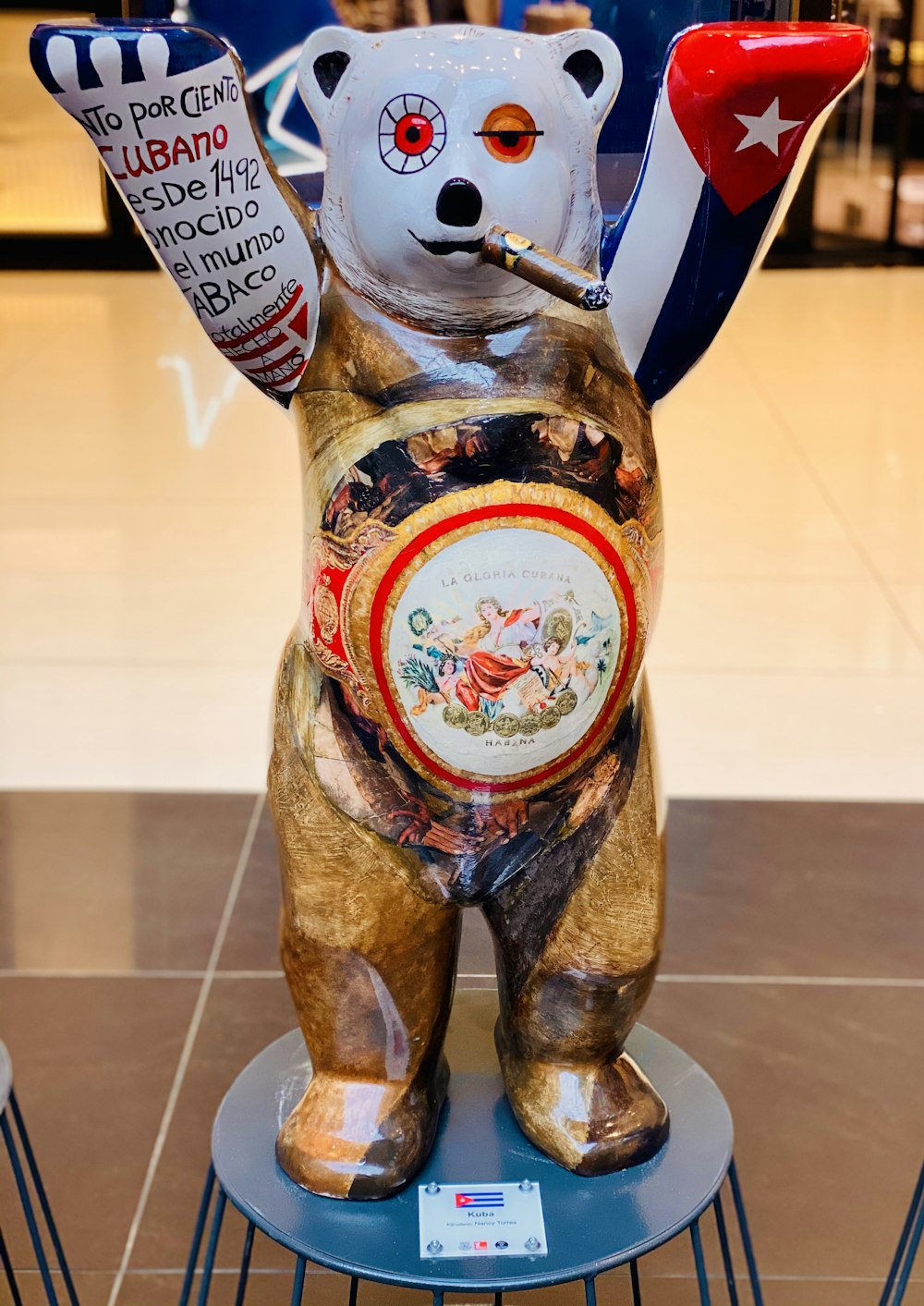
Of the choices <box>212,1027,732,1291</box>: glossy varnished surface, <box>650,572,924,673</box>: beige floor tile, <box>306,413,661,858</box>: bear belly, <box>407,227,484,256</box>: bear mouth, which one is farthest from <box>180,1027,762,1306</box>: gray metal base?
<box>650,572,924,673</box>: beige floor tile

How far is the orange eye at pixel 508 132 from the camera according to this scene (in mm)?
1048

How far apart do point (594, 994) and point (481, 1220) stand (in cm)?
19

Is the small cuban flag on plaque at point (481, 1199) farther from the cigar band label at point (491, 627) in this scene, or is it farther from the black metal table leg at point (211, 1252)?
the cigar band label at point (491, 627)

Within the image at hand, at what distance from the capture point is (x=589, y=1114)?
1262 millimetres

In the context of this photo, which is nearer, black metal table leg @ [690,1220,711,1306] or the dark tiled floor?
black metal table leg @ [690,1220,711,1306]

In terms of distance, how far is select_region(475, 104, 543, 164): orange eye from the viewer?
1.05 meters

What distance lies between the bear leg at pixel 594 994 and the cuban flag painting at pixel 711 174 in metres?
0.32

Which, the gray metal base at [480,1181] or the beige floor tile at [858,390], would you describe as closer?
the gray metal base at [480,1181]

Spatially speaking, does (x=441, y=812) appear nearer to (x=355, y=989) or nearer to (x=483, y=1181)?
(x=355, y=989)

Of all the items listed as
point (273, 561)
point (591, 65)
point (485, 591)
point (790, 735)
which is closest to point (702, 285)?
point (591, 65)

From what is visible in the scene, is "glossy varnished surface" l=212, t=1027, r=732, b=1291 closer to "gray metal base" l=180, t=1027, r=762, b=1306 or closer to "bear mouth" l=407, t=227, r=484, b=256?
"gray metal base" l=180, t=1027, r=762, b=1306

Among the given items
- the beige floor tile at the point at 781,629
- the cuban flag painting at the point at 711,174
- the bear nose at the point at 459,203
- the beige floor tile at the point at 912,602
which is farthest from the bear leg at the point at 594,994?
the beige floor tile at the point at 912,602

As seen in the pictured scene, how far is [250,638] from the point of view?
3131 millimetres

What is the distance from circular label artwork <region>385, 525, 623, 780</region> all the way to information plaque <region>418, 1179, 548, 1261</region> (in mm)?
334
